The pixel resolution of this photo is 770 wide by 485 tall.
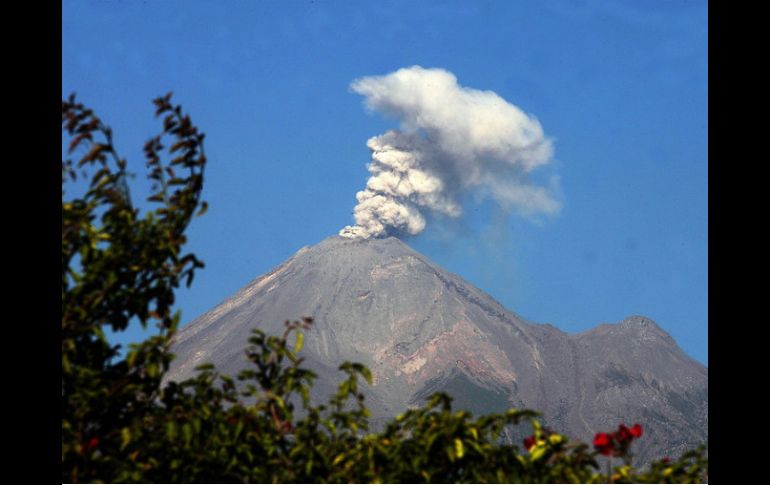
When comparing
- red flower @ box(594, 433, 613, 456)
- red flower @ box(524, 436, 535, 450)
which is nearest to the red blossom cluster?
red flower @ box(594, 433, 613, 456)

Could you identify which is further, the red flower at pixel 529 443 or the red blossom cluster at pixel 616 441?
the red blossom cluster at pixel 616 441

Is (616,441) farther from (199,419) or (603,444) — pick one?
(199,419)

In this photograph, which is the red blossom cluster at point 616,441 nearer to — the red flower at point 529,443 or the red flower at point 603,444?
the red flower at point 603,444

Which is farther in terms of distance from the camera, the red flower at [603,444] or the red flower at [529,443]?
the red flower at [603,444]

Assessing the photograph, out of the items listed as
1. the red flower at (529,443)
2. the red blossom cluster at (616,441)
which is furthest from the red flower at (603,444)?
the red flower at (529,443)

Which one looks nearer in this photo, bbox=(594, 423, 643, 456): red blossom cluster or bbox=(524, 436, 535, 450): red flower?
bbox=(524, 436, 535, 450): red flower

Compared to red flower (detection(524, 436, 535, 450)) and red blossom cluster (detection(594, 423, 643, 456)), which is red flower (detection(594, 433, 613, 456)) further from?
red flower (detection(524, 436, 535, 450))
